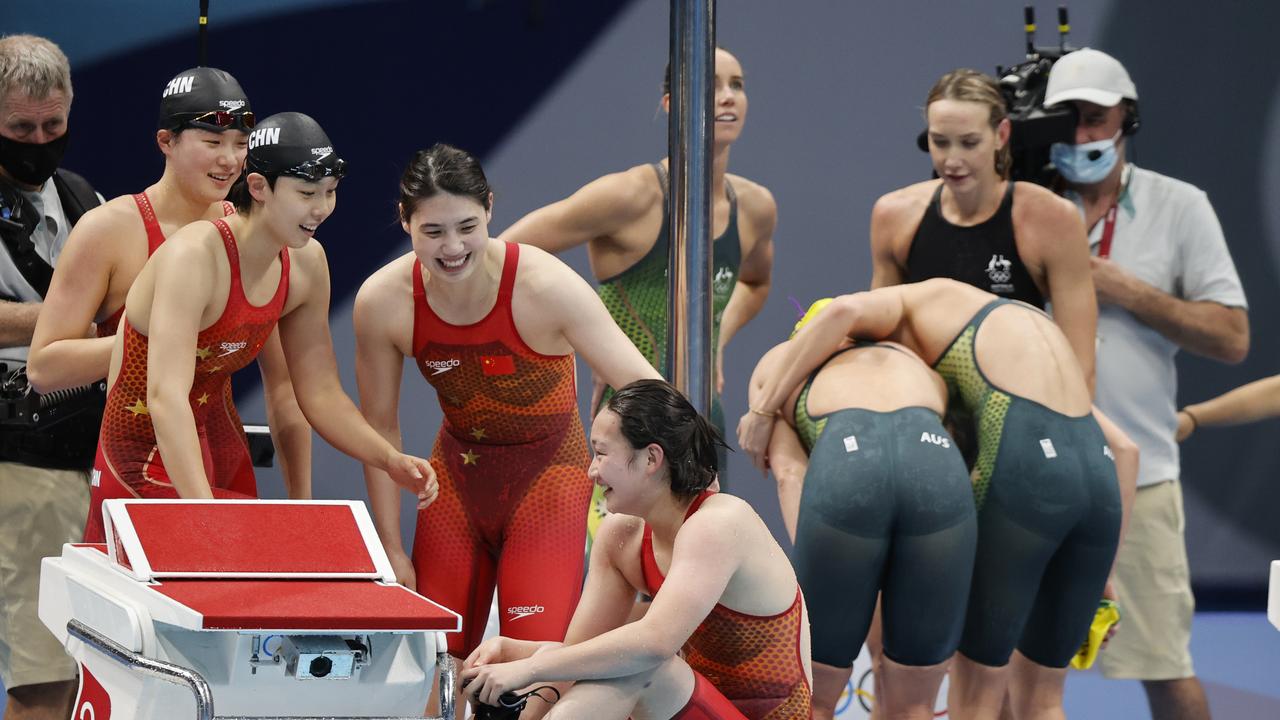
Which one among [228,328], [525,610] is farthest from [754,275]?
[228,328]

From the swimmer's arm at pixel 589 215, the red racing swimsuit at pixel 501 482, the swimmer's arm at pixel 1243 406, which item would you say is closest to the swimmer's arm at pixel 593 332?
the red racing swimsuit at pixel 501 482

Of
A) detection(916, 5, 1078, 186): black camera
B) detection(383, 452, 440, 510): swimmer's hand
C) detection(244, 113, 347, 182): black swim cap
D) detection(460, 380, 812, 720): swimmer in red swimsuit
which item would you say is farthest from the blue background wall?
detection(460, 380, 812, 720): swimmer in red swimsuit

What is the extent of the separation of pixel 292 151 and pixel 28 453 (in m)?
1.26

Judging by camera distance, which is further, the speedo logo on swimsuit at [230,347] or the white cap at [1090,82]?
the white cap at [1090,82]

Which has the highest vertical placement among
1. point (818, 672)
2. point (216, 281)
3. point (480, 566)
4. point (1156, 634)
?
point (216, 281)

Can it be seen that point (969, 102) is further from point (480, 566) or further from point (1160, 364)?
point (480, 566)

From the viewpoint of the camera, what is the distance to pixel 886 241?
4559 millimetres

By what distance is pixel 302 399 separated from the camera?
349cm

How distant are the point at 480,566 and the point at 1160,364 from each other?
2.61 m

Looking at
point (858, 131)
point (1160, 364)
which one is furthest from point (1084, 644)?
point (858, 131)

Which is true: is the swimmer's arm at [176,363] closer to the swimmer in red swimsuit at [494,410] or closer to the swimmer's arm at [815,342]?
the swimmer in red swimsuit at [494,410]

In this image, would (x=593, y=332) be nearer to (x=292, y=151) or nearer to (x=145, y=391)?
(x=292, y=151)

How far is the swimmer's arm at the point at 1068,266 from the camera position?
4.23 metres

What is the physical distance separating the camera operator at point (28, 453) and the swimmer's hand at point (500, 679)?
1.49 metres
